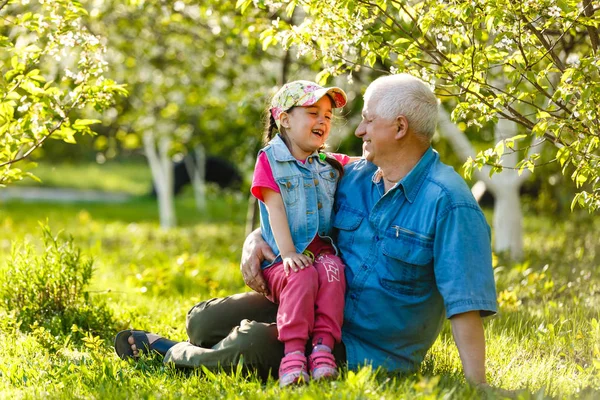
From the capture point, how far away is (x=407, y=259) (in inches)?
126

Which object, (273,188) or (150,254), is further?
(150,254)

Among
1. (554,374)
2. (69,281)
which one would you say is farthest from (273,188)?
(69,281)

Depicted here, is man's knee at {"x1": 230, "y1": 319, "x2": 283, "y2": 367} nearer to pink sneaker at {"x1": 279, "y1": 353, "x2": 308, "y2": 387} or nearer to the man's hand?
pink sneaker at {"x1": 279, "y1": 353, "x2": 308, "y2": 387}

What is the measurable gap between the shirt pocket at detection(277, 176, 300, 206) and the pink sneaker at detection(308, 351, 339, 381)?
674 millimetres

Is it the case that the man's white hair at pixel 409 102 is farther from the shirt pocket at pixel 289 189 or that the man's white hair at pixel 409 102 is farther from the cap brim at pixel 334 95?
the shirt pocket at pixel 289 189

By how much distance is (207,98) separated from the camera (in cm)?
1005

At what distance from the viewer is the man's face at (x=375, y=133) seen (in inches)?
128

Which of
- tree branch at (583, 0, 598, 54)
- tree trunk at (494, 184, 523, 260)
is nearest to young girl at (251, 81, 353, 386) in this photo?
tree branch at (583, 0, 598, 54)

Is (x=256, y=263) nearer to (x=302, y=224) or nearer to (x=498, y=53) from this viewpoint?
(x=302, y=224)

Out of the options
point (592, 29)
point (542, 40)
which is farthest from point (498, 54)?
point (592, 29)

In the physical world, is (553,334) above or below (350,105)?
below

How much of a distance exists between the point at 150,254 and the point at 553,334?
16.5 feet

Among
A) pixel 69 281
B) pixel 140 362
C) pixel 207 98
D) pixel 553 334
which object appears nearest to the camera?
pixel 140 362

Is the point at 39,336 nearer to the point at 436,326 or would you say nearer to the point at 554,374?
the point at 436,326
